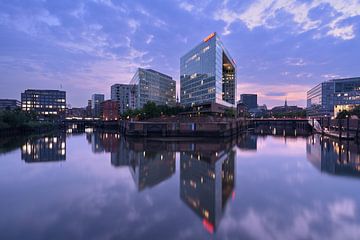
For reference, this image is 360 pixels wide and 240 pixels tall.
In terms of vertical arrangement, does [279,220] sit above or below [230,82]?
below

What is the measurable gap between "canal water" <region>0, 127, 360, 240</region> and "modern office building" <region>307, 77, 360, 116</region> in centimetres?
11620

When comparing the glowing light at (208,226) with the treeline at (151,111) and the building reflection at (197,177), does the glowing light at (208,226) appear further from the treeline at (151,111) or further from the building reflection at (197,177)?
the treeline at (151,111)

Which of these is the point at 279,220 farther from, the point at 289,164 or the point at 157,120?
the point at 157,120

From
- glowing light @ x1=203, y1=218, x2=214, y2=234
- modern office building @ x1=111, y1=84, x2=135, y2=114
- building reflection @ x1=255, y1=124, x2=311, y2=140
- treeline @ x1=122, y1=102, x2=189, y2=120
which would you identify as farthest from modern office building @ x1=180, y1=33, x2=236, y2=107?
glowing light @ x1=203, y1=218, x2=214, y2=234

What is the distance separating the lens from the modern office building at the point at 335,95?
416 feet

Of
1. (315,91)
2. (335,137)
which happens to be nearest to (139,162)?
(335,137)

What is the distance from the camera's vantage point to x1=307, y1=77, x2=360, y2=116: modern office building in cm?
12668

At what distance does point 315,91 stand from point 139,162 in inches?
6522

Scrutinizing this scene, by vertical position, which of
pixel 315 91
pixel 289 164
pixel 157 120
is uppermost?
pixel 315 91

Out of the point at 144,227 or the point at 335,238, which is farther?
the point at 144,227

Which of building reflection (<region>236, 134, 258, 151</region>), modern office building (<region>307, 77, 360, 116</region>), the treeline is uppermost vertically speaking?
modern office building (<region>307, 77, 360, 116</region>)

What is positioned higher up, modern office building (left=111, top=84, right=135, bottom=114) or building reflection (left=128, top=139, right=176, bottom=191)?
modern office building (left=111, top=84, right=135, bottom=114)

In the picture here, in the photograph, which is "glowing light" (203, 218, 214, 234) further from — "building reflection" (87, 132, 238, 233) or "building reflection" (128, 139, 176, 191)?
"building reflection" (128, 139, 176, 191)

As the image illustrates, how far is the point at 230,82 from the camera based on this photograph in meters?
135
